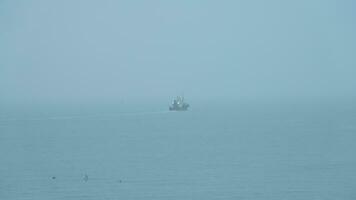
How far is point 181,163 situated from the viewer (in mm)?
49094

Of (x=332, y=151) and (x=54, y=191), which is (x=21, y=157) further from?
(x=332, y=151)

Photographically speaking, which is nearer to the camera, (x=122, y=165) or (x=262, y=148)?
(x=122, y=165)

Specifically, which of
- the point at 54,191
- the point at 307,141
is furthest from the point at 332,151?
the point at 54,191

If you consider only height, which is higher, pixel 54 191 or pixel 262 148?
Answer: pixel 262 148

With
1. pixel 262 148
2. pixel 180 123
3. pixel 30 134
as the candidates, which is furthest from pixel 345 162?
pixel 180 123

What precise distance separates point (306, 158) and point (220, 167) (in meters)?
7.88

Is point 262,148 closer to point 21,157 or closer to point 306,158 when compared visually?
point 306,158

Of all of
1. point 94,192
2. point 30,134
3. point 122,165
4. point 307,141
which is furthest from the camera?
point 30,134

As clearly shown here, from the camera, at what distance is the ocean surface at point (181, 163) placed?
37031mm

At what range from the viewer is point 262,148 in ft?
192

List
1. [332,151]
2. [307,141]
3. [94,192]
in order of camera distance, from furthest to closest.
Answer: [307,141], [332,151], [94,192]

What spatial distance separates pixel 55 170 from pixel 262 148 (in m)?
19.0

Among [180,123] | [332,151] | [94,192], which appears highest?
[180,123]

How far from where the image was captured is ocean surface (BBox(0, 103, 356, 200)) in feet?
121
